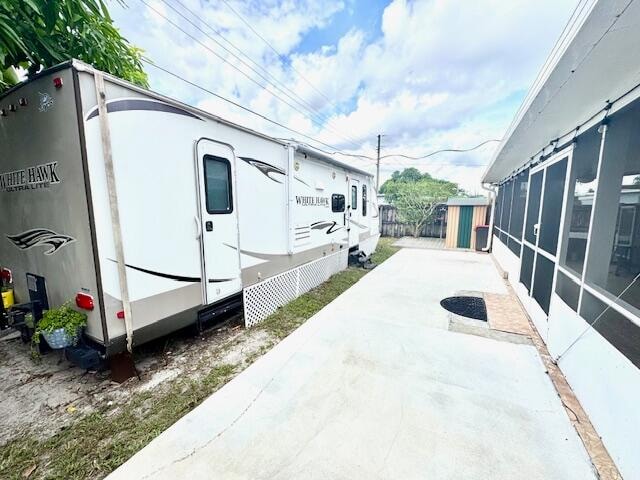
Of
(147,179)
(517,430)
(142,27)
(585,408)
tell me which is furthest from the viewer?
(142,27)

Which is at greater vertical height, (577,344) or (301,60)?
(301,60)

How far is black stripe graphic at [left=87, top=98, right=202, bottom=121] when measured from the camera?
2232 millimetres

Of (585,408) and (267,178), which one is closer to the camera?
(585,408)

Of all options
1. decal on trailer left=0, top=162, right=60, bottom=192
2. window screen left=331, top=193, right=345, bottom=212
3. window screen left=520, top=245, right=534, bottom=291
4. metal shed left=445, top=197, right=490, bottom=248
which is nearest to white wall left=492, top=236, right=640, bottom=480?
window screen left=520, top=245, right=534, bottom=291

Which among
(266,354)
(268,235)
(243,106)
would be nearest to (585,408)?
(266,354)

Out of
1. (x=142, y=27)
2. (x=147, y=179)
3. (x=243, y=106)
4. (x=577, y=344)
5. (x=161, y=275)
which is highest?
(x=142, y=27)

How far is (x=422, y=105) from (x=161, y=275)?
14090 mm

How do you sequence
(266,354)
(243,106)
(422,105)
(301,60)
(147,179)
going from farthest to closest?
(422,105) → (301,60) → (243,106) → (266,354) → (147,179)

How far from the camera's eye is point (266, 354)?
3.14m

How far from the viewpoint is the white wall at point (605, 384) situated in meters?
1.67

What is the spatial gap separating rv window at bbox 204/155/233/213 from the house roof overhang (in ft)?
10.3

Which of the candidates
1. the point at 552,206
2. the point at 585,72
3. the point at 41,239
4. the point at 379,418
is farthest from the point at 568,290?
the point at 41,239

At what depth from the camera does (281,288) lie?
4594 millimetres

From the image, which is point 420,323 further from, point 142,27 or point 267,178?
point 142,27
